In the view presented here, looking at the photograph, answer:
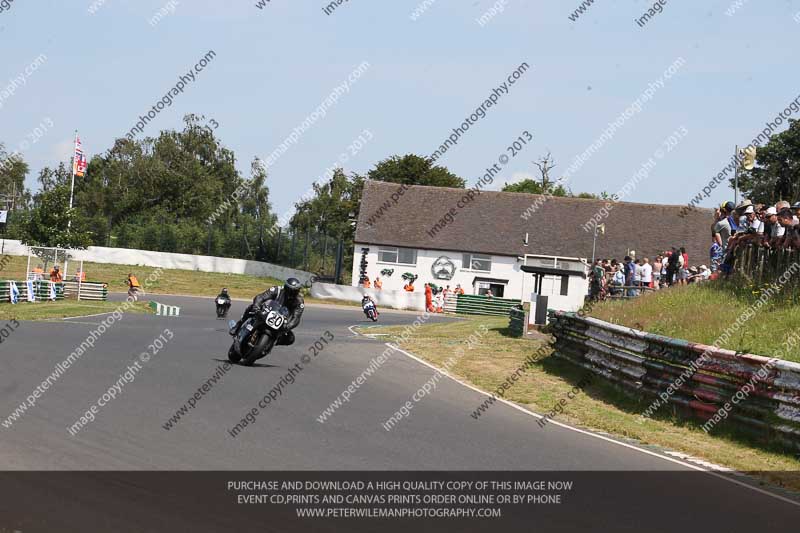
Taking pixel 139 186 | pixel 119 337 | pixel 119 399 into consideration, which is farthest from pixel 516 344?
pixel 139 186

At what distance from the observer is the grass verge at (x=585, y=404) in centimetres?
1117

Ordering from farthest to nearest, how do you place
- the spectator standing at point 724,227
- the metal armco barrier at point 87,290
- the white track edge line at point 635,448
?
the metal armco barrier at point 87,290 < the spectator standing at point 724,227 < the white track edge line at point 635,448

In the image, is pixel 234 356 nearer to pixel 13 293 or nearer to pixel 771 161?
pixel 13 293

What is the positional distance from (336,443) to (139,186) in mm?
91226

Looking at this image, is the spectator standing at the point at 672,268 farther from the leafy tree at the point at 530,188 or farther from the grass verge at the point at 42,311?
the leafy tree at the point at 530,188

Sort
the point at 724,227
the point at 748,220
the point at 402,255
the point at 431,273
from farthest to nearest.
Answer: the point at 402,255 < the point at 431,273 < the point at 724,227 < the point at 748,220

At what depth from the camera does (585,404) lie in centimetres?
1529

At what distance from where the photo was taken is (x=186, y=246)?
70.4m

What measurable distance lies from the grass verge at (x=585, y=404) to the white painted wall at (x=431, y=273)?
39.2 metres

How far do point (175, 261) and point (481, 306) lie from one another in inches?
1058

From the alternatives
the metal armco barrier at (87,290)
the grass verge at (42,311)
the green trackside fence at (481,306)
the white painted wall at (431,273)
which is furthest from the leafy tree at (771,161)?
the grass verge at (42,311)

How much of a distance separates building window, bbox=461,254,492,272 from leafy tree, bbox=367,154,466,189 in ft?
81.2

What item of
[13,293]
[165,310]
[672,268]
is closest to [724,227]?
[672,268]
